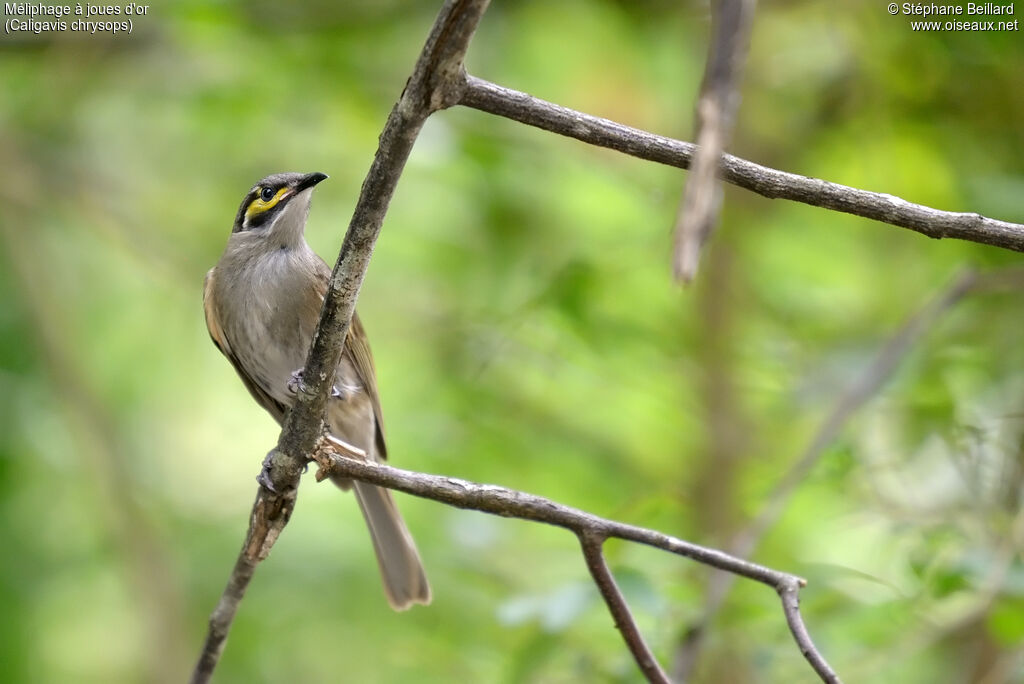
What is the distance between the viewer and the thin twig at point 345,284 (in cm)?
176

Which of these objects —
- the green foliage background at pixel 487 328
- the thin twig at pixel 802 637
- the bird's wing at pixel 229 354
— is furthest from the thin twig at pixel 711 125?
the bird's wing at pixel 229 354

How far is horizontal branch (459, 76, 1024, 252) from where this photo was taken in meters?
1.81

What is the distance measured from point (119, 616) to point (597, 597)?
423 centimetres

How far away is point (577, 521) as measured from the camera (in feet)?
7.72

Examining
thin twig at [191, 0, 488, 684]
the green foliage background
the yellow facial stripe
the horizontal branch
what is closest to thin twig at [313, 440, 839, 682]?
thin twig at [191, 0, 488, 684]

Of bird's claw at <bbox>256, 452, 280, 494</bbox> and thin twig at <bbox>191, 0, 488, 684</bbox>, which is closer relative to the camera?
thin twig at <bbox>191, 0, 488, 684</bbox>

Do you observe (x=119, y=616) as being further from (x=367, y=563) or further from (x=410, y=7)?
(x=410, y=7)

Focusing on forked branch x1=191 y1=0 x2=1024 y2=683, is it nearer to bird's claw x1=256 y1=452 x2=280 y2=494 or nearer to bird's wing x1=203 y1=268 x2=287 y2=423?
bird's claw x1=256 y1=452 x2=280 y2=494

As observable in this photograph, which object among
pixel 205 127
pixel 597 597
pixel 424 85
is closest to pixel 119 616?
pixel 205 127

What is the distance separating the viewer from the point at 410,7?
5.65m

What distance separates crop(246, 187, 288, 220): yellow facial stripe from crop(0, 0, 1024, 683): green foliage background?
67 centimetres

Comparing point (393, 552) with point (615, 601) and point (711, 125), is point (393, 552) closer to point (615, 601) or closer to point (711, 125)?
point (615, 601)

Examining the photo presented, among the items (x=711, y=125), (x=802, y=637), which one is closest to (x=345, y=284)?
(x=711, y=125)

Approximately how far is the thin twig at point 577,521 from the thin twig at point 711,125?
3.84 ft
